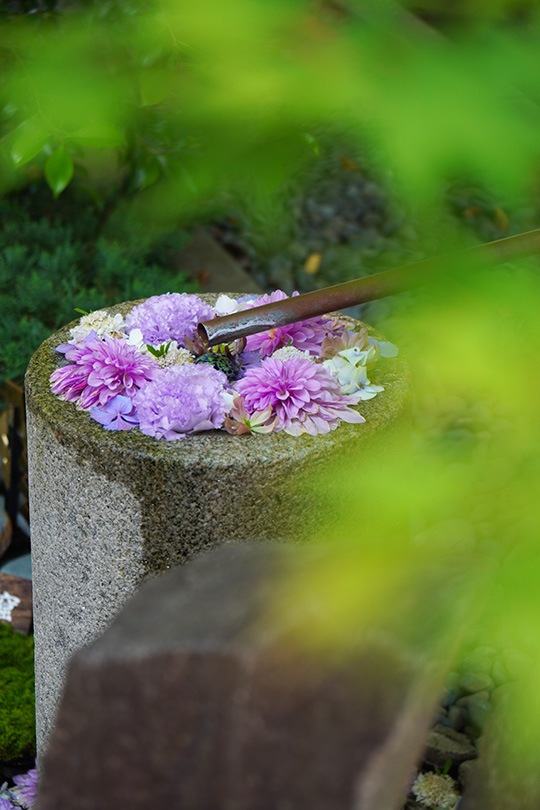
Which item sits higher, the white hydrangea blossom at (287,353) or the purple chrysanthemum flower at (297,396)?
the purple chrysanthemum flower at (297,396)

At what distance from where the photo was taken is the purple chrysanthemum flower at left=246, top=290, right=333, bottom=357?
2182 mm

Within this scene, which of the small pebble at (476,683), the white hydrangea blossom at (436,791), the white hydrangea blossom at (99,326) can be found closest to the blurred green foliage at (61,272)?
the white hydrangea blossom at (99,326)

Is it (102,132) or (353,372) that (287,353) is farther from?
(102,132)

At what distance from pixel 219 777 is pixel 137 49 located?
0.65 m

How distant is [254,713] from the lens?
79cm

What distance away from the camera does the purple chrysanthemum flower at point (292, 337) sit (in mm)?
2182

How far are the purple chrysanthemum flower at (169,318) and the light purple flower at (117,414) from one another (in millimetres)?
320

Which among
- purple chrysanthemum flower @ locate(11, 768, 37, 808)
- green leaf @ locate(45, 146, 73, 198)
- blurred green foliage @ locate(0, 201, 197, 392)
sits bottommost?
purple chrysanthemum flower @ locate(11, 768, 37, 808)

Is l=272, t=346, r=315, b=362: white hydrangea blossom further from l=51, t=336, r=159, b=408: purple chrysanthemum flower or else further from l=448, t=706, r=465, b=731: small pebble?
l=448, t=706, r=465, b=731: small pebble

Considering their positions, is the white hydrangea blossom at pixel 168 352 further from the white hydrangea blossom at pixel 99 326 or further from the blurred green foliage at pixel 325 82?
the blurred green foliage at pixel 325 82

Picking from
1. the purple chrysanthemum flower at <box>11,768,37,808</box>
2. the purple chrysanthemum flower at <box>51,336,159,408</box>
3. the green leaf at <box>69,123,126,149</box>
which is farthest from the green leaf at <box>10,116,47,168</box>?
the purple chrysanthemum flower at <box>11,768,37,808</box>

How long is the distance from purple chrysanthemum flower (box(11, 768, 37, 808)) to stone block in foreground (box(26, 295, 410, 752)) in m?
0.61

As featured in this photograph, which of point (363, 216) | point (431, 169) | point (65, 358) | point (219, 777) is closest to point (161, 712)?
point (219, 777)

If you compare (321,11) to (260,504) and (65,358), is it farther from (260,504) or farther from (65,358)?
(65,358)
